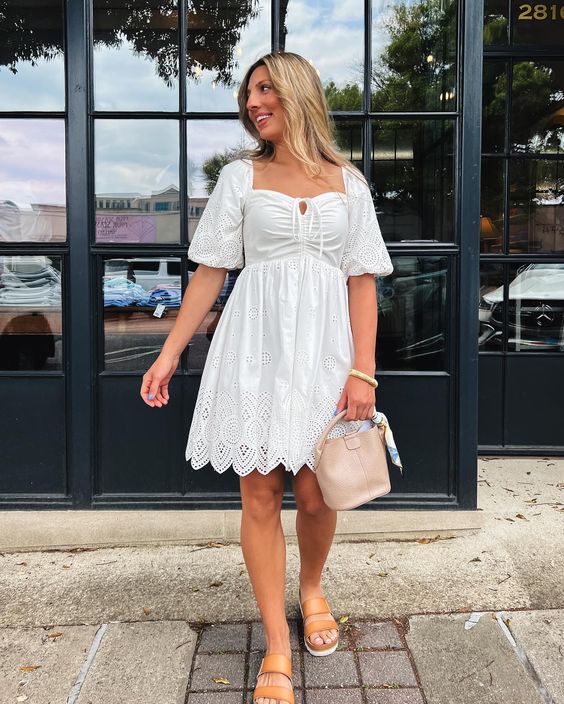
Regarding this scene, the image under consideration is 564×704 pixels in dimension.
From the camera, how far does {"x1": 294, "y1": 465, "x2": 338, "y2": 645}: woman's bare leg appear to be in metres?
2.28

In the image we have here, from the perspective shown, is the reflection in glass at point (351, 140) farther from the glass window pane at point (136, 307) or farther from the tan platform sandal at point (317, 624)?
the tan platform sandal at point (317, 624)

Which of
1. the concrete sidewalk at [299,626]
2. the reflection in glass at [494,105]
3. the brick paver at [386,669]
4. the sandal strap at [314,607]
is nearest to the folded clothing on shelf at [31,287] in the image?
the concrete sidewalk at [299,626]

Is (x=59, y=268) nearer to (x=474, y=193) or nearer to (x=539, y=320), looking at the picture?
(x=474, y=193)

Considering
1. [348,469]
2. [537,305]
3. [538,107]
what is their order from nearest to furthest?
1. [348,469]
2. [538,107]
3. [537,305]

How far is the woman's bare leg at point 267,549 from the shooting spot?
2184mm

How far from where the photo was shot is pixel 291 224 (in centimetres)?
209

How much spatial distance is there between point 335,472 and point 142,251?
174cm

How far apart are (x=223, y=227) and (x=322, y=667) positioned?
4.96 ft

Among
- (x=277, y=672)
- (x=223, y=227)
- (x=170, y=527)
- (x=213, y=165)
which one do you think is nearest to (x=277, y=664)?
(x=277, y=672)

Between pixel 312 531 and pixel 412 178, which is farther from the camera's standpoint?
pixel 412 178

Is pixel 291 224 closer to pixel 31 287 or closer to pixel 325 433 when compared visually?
pixel 325 433

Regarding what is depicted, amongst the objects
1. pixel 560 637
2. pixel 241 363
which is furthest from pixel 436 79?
pixel 560 637

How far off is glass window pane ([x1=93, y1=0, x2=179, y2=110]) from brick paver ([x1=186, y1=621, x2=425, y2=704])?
2.44 metres

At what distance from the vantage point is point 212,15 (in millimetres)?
3287
